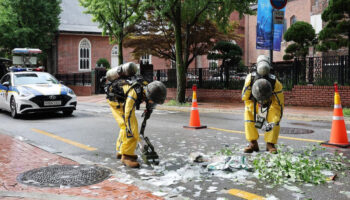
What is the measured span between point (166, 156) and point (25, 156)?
236 cm

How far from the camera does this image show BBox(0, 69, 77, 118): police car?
11594 mm

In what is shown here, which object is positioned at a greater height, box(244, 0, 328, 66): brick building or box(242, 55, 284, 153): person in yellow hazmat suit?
box(244, 0, 328, 66): brick building

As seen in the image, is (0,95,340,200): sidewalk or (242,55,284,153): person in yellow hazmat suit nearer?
(0,95,340,200): sidewalk

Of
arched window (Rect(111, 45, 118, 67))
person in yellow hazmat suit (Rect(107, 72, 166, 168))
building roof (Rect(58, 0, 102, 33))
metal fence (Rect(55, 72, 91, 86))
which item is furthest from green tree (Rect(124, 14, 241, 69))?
arched window (Rect(111, 45, 118, 67))

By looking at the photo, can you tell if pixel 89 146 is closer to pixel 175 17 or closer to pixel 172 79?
pixel 175 17

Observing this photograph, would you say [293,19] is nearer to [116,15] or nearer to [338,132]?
[116,15]

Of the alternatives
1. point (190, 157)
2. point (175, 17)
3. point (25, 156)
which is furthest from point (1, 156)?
point (175, 17)

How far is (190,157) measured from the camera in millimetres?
5695

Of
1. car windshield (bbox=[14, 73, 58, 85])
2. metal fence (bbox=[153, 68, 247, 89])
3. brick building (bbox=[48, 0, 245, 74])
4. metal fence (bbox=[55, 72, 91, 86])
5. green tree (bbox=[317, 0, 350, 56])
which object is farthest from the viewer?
brick building (bbox=[48, 0, 245, 74])

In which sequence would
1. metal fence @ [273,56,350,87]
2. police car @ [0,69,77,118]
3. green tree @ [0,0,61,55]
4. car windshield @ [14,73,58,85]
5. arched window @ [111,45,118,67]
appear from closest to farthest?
police car @ [0,69,77,118]
car windshield @ [14,73,58,85]
metal fence @ [273,56,350,87]
green tree @ [0,0,61,55]
arched window @ [111,45,118,67]

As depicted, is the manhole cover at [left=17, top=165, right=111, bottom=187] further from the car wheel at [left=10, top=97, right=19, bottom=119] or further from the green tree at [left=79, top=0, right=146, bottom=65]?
the green tree at [left=79, top=0, right=146, bottom=65]

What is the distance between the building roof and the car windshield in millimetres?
29875

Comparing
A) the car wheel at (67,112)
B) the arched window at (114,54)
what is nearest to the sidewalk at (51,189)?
the car wheel at (67,112)

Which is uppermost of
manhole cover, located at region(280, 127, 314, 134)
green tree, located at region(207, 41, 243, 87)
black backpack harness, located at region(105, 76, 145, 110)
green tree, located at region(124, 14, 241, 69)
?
green tree, located at region(124, 14, 241, 69)
